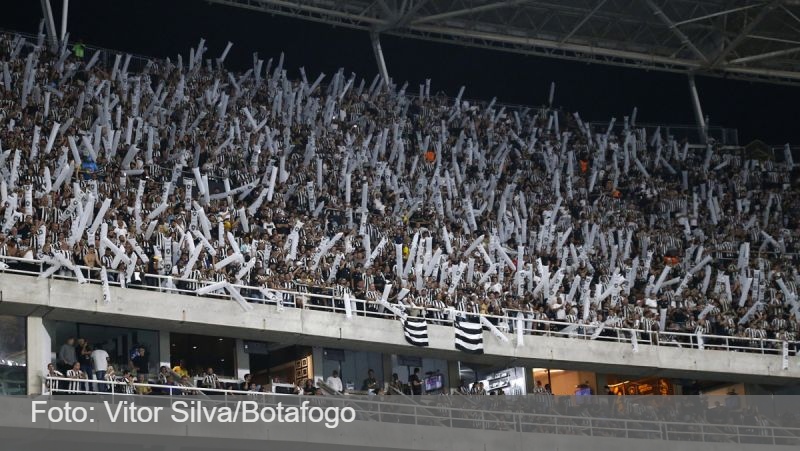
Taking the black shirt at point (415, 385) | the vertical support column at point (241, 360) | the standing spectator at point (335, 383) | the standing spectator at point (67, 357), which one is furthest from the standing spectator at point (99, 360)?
the black shirt at point (415, 385)

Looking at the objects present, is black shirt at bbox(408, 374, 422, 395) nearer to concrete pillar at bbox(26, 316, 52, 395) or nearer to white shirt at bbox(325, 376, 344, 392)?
white shirt at bbox(325, 376, 344, 392)

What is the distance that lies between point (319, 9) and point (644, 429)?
65.4 ft

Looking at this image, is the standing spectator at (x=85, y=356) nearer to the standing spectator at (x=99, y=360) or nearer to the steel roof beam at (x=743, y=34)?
the standing spectator at (x=99, y=360)

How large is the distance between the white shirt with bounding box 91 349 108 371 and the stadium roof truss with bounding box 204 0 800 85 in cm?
1945

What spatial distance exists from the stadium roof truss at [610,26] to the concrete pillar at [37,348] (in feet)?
63.2

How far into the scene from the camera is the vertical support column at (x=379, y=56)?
1817 inches

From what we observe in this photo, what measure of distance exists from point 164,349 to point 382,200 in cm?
984

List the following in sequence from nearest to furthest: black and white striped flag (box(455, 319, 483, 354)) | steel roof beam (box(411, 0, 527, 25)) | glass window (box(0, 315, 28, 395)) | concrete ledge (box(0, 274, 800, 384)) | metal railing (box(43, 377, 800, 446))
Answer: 1. glass window (box(0, 315, 28, 395))
2. metal railing (box(43, 377, 800, 446))
3. concrete ledge (box(0, 274, 800, 384))
4. black and white striped flag (box(455, 319, 483, 354))
5. steel roof beam (box(411, 0, 527, 25))

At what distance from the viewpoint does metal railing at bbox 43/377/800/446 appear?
26.9 meters

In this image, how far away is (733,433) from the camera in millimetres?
34188

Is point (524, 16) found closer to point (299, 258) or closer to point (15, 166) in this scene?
point (299, 258)

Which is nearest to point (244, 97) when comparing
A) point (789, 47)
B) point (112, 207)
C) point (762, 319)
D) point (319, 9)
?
point (319, 9)

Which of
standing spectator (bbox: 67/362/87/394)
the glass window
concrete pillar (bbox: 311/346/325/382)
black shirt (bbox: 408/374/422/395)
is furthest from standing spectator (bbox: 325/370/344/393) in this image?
the glass window

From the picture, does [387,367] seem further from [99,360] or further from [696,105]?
[696,105]
